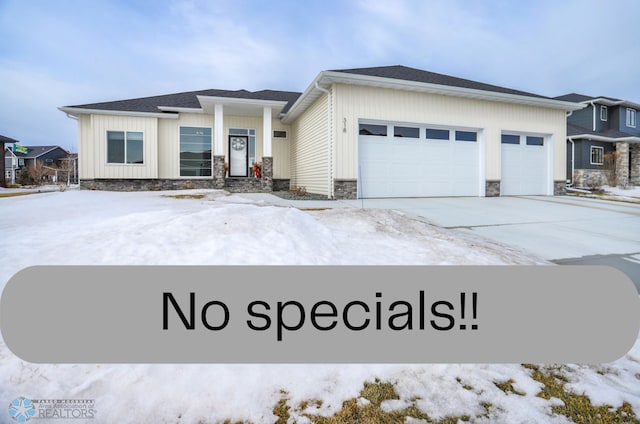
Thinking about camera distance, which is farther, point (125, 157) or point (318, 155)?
point (125, 157)

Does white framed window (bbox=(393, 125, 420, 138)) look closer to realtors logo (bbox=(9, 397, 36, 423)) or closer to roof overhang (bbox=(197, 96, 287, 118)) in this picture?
roof overhang (bbox=(197, 96, 287, 118))

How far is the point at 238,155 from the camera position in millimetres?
13117

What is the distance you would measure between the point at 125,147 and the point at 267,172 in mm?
5678

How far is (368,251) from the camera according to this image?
11.1 ft

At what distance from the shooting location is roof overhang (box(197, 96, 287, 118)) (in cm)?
1102

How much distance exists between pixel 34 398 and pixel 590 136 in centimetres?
2519

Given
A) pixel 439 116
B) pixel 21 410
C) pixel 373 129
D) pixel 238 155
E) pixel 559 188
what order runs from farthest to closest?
pixel 238 155, pixel 559 188, pixel 439 116, pixel 373 129, pixel 21 410

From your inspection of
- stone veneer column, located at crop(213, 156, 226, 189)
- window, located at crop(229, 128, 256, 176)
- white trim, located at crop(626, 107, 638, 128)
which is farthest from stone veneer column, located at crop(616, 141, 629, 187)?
stone veneer column, located at crop(213, 156, 226, 189)

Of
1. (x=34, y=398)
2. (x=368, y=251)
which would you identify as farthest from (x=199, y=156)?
(x=34, y=398)

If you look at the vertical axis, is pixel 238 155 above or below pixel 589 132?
below

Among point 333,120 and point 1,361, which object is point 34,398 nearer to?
point 1,361

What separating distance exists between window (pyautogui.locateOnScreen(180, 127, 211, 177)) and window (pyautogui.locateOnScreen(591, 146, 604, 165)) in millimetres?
23006

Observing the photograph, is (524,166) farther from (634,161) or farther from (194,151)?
(634,161)

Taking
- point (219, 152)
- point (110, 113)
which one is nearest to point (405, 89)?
point (219, 152)
